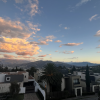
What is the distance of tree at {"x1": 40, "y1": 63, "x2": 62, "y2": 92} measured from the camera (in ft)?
83.3

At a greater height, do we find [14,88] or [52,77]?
[52,77]

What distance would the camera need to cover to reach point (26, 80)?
117ft

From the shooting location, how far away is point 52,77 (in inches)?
1010

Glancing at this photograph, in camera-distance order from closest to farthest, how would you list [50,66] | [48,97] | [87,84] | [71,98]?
[48,97], [71,98], [50,66], [87,84]

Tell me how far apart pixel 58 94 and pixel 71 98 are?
152 inches

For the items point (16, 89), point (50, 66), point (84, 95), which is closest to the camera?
point (16, 89)

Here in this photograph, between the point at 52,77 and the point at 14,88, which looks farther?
the point at 52,77

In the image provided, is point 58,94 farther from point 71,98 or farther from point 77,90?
point 77,90

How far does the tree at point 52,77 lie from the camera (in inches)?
1000

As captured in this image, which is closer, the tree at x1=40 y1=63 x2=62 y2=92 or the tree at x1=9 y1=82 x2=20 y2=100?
the tree at x1=9 y1=82 x2=20 y2=100

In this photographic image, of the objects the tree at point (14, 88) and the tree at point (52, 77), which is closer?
the tree at point (14, 88)

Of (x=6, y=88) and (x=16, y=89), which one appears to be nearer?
(x=16, y=89)

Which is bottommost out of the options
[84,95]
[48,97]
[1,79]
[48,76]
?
[84,95]

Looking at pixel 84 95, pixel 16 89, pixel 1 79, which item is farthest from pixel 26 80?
pixel 84 95
